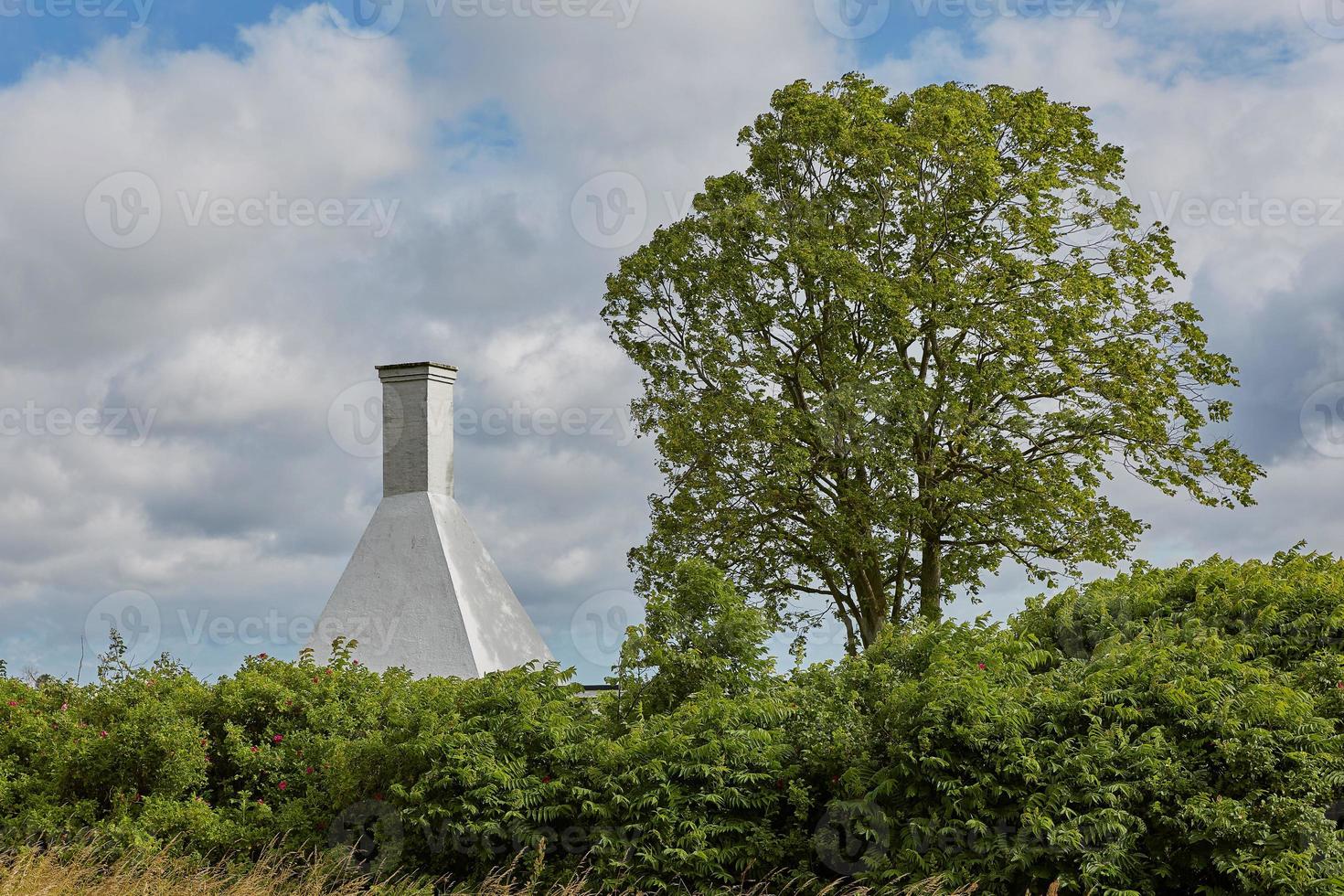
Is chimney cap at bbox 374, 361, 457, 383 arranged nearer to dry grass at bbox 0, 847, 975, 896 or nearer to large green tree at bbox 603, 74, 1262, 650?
large green tree at bbox 603, 74, 1262, 650

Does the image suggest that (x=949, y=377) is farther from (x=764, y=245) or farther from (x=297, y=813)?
(x=297, y=813)

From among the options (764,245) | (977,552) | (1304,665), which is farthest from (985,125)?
(1304,665)

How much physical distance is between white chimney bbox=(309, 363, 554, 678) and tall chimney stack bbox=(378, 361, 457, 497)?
0.05 feet

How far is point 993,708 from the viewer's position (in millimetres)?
5887

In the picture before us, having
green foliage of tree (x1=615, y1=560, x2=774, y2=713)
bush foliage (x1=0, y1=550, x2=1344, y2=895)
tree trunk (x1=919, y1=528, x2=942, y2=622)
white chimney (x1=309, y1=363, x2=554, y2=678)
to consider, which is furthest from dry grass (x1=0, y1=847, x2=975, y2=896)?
tree trunk (x1=919, y1=528, x2=942, y2=622)

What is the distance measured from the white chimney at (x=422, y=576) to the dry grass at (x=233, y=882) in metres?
8.37

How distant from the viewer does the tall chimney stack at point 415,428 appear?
1786 centimetres

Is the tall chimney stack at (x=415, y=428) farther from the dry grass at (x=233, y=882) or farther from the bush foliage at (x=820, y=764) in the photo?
the dry grass at (x=233, y=882)

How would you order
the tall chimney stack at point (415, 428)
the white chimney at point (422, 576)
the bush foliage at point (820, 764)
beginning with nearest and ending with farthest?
the bush foliage at point (820, 764) → the white chimney at point (422, 576) → the tall chimney stack at point (415, 428)

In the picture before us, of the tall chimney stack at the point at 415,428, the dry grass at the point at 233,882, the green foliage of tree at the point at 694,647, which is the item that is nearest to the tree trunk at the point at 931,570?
the tall chimney stack at the point at 415,428

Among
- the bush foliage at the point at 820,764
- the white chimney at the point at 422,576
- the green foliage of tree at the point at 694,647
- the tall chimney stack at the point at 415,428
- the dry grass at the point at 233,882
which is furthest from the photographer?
the tall chimney stack at the point at 415,428

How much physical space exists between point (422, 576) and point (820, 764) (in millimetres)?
11463

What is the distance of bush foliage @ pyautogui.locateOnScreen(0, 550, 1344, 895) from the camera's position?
5.61 m

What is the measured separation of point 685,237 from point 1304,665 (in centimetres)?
1295
